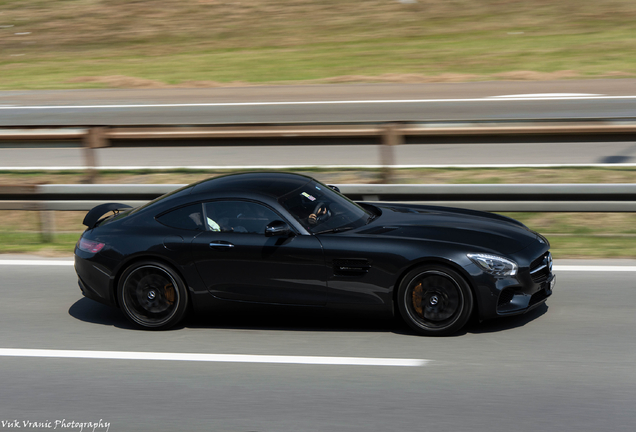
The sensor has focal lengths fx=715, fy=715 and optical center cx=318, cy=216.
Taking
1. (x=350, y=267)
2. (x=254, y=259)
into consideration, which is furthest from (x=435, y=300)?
(x=254, y=259)

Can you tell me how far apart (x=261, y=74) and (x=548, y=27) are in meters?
11.4

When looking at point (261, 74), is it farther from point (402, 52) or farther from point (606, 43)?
point (606, 43)

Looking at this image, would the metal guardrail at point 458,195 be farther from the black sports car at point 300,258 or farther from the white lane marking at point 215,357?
the white lane marking at point 215,357

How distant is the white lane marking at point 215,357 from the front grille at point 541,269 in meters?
1.14

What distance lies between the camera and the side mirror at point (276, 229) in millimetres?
5582

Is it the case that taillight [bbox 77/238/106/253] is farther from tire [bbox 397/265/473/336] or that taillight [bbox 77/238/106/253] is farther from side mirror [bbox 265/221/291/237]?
tire [bbox 397/265/473/336]

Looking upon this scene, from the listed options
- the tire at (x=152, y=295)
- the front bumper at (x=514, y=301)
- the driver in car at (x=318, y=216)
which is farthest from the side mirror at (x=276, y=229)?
the front bumper at (x=514, y=301)

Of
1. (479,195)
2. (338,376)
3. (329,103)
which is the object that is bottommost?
(338,376)

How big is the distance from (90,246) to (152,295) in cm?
72

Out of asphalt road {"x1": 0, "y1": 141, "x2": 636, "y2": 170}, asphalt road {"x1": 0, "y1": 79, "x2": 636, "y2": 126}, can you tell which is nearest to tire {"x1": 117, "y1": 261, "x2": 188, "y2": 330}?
asphalt road {"x1": 0, "y1": 141, "x2": 636, "y2": 170}

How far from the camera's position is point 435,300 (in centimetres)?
547

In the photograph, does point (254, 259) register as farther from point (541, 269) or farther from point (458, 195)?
point (458, 195)

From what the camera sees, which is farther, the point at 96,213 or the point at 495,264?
the point at 96,213

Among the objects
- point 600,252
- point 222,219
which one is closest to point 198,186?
point 222,219
